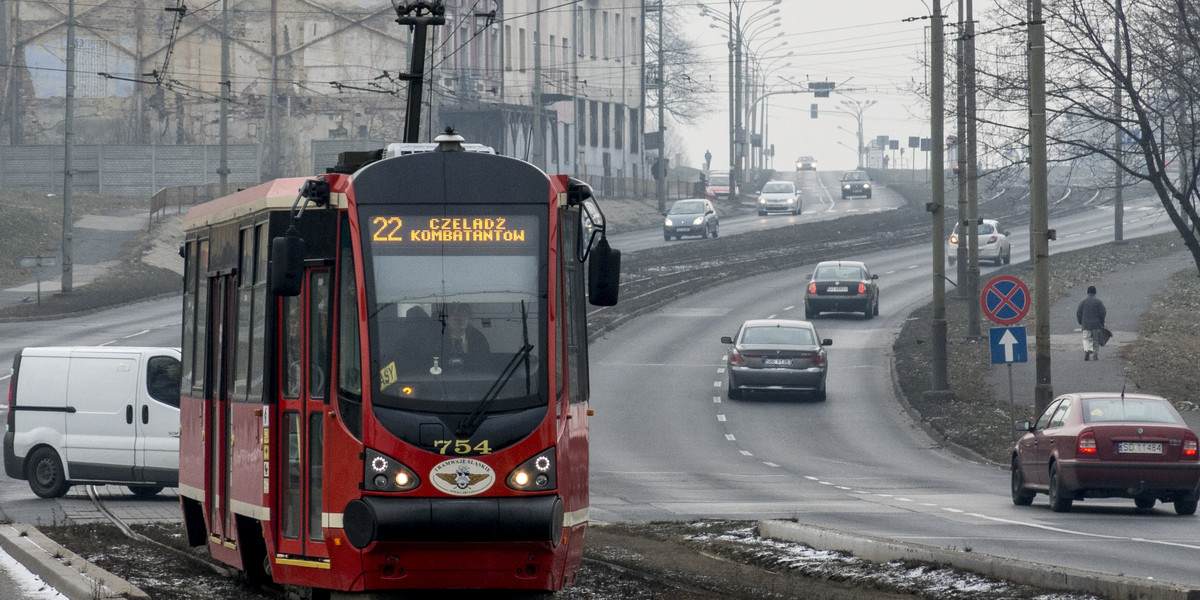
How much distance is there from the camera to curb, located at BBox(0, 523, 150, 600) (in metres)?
10.5

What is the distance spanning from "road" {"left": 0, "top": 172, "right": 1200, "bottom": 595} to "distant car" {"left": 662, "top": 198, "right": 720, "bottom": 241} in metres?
12.3

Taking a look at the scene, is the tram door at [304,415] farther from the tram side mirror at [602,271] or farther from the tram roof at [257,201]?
the tram side mirror at [602,271]

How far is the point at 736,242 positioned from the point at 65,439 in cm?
4764

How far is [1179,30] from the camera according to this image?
29.0 metres

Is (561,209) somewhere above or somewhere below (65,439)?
above

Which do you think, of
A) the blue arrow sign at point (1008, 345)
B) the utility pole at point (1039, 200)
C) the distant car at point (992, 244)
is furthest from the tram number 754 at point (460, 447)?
the distant car at point (992, 244)

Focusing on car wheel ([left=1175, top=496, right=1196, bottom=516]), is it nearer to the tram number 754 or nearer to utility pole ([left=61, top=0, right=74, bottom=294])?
the tram number 754

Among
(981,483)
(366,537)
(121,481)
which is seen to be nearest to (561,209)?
(366,537)

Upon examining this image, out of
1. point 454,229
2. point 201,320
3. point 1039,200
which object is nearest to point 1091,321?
point 1039,200

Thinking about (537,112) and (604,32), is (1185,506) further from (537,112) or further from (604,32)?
(604,32)

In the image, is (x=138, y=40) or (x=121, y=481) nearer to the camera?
(x=121, y=481)

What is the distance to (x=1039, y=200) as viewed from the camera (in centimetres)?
2662

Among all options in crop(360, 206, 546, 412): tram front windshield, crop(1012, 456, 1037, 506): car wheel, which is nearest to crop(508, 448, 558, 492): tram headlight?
crop(360, 206, 546, 412): tram front windshield

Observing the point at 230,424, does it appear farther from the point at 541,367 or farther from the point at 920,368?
the point at 920,368
